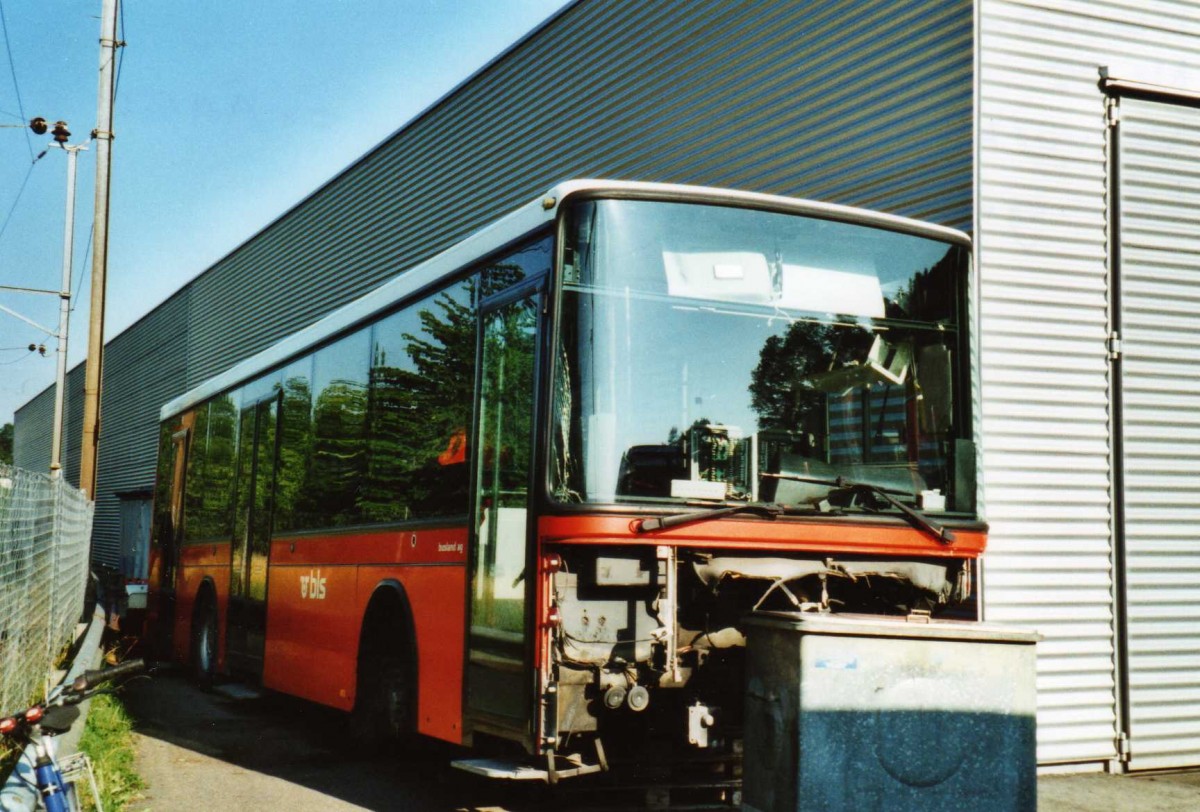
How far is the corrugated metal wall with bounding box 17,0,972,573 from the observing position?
1035 cm

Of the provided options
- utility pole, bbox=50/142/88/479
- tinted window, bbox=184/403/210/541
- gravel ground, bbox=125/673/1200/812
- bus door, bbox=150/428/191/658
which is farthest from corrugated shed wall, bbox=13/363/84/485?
gravel ground, bbox=125/673/1200/812

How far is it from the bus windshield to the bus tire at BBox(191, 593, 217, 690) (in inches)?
346

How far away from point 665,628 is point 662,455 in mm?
809

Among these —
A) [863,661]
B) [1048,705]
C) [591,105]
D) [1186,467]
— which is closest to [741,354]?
[863,661]

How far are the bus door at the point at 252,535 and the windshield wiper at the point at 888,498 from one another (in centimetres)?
641

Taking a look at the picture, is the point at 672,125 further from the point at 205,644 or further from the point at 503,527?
the point at 503,527

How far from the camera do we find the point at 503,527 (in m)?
6.54

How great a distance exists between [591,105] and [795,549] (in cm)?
1070

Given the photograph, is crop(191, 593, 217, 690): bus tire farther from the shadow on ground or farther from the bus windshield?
the bus windshield

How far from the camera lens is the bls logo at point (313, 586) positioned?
9684 millimetres

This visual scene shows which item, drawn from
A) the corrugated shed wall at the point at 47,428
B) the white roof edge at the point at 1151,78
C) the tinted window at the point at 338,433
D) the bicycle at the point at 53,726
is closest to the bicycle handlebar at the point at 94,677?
the bicycle at the point at 53,726

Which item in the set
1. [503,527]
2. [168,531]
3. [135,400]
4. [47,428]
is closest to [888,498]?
[503,527]

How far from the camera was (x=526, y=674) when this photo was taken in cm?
595

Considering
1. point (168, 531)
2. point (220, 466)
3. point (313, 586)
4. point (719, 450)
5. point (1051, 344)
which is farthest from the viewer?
point (168, 531)
